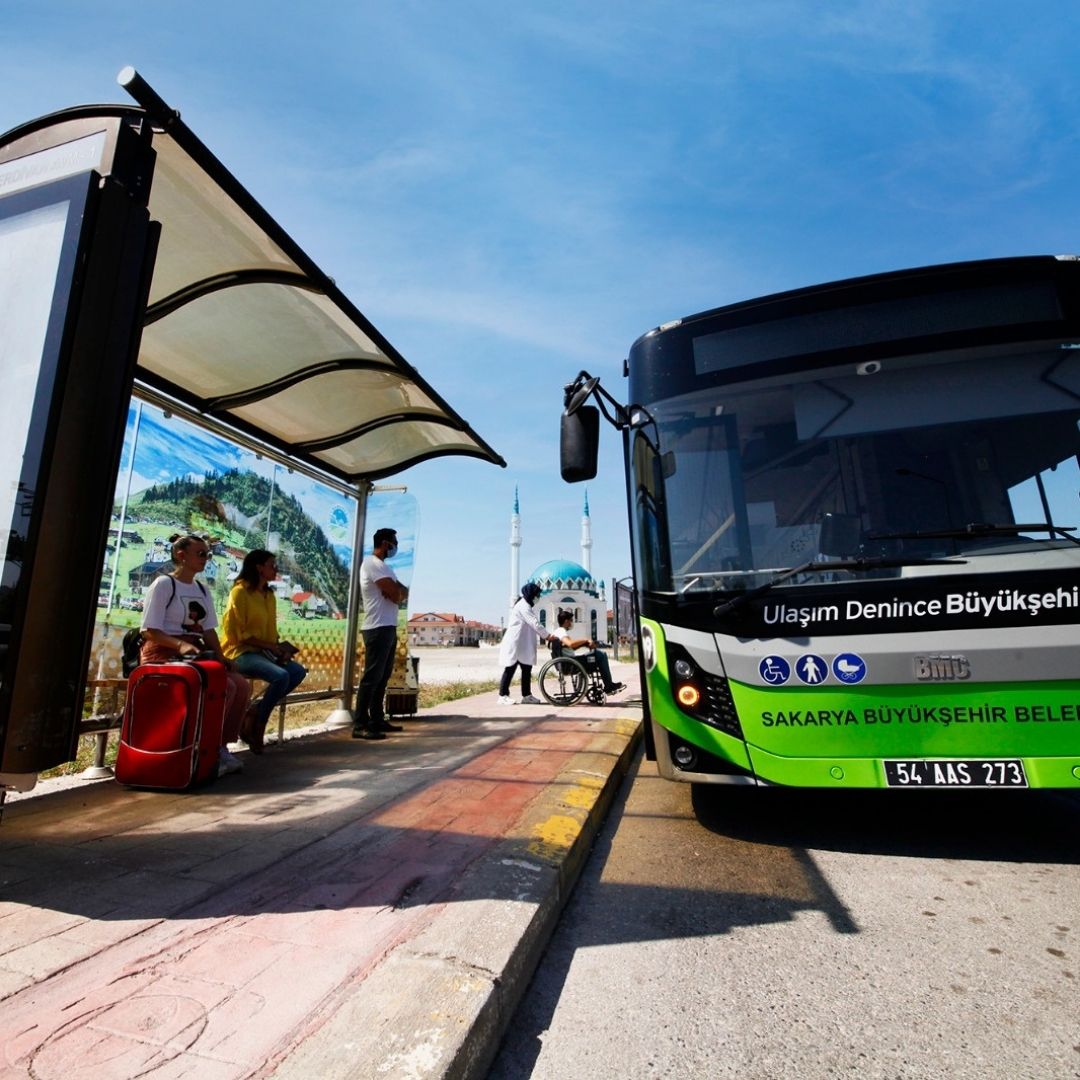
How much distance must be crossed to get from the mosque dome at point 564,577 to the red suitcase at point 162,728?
5926 centimetres

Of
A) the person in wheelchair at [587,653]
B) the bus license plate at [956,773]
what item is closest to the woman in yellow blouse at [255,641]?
the bus license plate at [956,773]

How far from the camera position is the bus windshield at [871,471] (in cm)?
325

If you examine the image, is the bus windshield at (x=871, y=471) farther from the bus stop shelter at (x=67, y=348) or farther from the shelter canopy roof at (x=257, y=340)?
the bus stop shelter at (x=67, y=348)

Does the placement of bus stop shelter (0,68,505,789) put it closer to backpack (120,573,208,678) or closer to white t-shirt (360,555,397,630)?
backpack (120,573,208,678)

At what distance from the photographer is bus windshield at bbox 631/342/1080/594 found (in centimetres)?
325

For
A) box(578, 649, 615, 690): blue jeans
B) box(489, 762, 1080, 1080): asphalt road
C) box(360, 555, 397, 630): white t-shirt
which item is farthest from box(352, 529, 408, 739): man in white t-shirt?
box(578, 649, 615, 690): blue jeans

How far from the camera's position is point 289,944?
2008mm

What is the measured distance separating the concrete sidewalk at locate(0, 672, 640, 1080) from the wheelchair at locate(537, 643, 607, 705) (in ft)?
17.6

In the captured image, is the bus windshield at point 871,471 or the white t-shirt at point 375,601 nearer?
the bus windshield at point 871,471

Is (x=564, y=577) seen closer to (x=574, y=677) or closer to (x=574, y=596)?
(x=574, y=596)

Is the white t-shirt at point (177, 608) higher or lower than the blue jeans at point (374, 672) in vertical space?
higher

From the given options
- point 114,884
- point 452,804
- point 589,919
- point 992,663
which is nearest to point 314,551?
point 452,804

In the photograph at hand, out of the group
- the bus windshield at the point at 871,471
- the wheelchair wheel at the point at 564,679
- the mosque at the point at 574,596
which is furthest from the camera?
the mosque at the point at 574,596

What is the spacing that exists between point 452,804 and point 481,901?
57.6 inches
